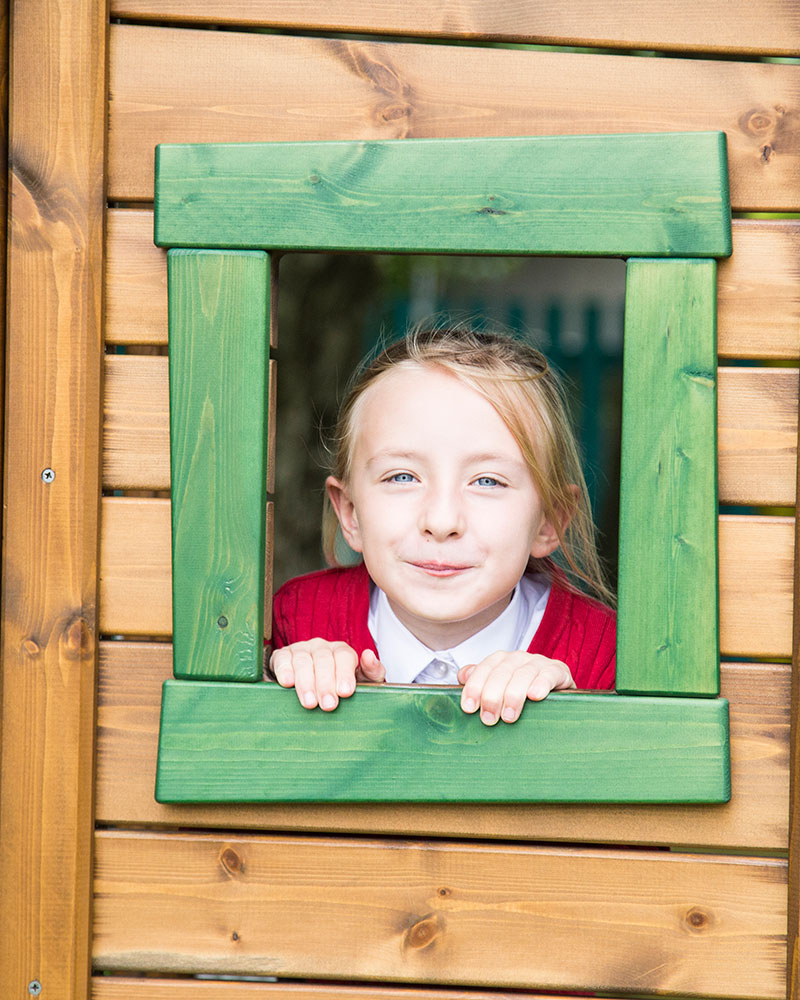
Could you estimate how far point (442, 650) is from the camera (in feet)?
6.84

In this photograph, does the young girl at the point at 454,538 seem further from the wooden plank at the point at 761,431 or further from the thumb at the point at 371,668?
the wooden plank at the point at 761,431

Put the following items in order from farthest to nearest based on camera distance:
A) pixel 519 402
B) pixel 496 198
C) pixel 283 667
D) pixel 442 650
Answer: pixel 442 650 → pixel 519 402 → pixel 283 667 → pixel 496 198

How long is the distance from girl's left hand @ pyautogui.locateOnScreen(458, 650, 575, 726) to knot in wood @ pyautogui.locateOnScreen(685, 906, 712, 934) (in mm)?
434

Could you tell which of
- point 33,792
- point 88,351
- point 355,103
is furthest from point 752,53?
point 33,792

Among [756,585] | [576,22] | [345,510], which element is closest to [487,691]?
[756,585]

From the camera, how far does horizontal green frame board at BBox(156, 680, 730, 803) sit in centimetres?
156

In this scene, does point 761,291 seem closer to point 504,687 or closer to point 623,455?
point 623,455

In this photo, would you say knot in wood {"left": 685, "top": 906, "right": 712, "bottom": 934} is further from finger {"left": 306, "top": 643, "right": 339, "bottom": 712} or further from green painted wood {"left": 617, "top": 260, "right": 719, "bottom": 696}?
finger {"left": 306, "top": 643, "right": 339, "bottom": 712}

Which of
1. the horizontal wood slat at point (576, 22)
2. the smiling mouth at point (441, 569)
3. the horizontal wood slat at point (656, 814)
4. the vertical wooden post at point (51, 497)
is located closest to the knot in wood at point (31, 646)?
the vertical wooden post at point (51, 497)

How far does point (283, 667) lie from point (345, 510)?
566 millimetres

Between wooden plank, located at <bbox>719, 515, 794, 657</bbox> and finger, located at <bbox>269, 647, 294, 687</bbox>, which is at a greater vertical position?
wooden plank, located at <bbox>719, 515, 794, 657</bbox>

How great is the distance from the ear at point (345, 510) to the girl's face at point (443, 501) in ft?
0.65

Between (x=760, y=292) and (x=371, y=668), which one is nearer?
(x=760, y=292)

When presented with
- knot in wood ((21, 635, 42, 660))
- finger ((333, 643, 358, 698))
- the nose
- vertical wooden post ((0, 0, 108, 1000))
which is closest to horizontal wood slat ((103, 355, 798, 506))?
the nose
